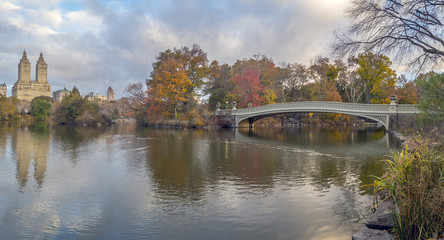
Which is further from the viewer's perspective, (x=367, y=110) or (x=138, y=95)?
(x=138, y=95)

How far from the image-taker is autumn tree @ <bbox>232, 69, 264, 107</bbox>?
4075cm

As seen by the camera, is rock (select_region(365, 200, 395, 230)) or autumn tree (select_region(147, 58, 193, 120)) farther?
autumn tree (select_region(147, 58, 193, 120))

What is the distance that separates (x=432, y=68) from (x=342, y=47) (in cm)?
321

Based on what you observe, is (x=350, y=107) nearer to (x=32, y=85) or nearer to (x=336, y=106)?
(x=336, y=106)

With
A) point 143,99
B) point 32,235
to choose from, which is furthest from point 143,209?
point 143,99

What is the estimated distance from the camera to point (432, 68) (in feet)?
35.2

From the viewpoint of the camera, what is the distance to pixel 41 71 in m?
166

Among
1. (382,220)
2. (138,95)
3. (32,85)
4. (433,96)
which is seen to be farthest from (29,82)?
(382,220)

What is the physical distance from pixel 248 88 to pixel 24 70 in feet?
535

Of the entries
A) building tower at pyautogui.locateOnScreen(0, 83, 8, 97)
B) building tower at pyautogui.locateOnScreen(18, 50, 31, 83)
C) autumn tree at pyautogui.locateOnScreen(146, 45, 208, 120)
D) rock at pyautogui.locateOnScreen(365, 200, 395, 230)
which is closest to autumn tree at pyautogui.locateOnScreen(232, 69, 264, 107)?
autumn tree at pyautogui.locateOnScreen(146, 45, 208, 120)

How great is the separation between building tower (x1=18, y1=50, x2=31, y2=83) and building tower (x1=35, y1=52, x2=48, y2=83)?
420 cm

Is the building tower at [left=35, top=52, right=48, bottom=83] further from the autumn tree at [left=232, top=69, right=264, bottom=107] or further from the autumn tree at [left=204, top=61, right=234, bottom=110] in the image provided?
the autumn tree at [left=232, top=69, right=264, bottom=107]

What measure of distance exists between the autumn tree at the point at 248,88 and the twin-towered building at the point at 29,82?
149m

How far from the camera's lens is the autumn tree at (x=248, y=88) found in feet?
134
